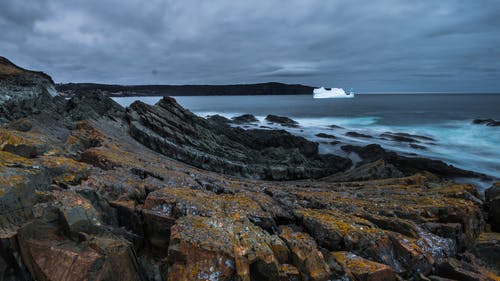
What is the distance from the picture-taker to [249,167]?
2972 cm

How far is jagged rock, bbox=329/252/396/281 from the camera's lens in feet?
21.5

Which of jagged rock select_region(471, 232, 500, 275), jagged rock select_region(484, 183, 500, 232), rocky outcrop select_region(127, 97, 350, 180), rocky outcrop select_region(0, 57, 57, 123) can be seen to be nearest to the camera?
jagged rock select_region(471, 232, 500, 275)

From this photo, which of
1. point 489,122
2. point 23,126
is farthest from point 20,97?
point 489,122

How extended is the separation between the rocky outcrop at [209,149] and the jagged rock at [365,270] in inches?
833

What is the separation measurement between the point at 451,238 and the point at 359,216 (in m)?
3.02

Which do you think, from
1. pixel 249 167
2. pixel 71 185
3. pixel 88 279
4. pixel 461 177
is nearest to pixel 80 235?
pixel 88 279

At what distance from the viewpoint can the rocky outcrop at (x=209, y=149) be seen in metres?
26.7

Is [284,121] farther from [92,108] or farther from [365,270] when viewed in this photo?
[365,270]

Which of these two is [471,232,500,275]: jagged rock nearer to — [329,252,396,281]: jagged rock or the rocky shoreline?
A: the rocky shoreline

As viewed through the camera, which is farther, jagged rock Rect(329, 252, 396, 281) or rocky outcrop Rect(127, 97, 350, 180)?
rocky outcrop Rect(127, 97, 350, 180)

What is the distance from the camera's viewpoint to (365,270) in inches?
262

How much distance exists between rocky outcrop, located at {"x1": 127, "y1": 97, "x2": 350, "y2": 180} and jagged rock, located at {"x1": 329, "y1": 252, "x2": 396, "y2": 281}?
21.2 metres

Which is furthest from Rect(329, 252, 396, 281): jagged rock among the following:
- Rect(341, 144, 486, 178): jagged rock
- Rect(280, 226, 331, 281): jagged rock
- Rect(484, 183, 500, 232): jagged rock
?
Rect(341, 144, 486, 178): jagged rock

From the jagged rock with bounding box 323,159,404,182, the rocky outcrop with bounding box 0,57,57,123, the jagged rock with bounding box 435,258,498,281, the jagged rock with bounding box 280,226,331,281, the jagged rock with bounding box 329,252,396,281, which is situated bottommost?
the jagged rock with bounding box 323,159,404,182
